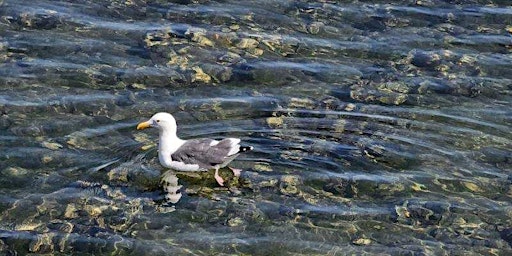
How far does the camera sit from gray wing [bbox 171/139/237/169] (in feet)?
51.1

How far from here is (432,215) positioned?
14773 mm

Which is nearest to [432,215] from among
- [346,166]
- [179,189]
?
[346,166]

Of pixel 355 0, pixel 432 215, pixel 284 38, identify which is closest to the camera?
pixel 432 215

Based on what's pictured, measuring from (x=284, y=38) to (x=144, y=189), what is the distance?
23.6ft

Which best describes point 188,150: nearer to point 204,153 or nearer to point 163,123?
point 204,153

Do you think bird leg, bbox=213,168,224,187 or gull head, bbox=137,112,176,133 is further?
gull head, bbox=137,112,176,133

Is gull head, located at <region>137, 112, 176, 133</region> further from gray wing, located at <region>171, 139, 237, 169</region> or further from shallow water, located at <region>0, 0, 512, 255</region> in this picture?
shallow water, located at <region>0, 0, 512, 255</region>

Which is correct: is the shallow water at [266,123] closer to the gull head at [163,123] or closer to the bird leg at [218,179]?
the bird leg at [218,179]

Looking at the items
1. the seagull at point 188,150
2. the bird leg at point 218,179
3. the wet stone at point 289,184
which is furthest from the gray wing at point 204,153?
the wet stone at point 289,184

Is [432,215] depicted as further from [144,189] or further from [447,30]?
[447,30]

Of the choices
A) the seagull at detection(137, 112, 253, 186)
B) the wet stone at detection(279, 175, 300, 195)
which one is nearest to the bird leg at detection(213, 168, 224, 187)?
the seagull at detection(137, 112, 253, 186)

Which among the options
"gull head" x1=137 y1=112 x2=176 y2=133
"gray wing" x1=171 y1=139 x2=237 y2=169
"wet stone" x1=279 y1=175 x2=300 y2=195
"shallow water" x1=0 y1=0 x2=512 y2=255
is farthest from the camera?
"gull head" x1=137 y1=112 x2=176 y2=133

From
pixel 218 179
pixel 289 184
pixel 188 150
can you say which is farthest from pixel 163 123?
pixel 289 184

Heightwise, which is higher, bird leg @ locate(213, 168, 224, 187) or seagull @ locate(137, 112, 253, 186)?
seagull @ locate(137, 112, 253, 186)
